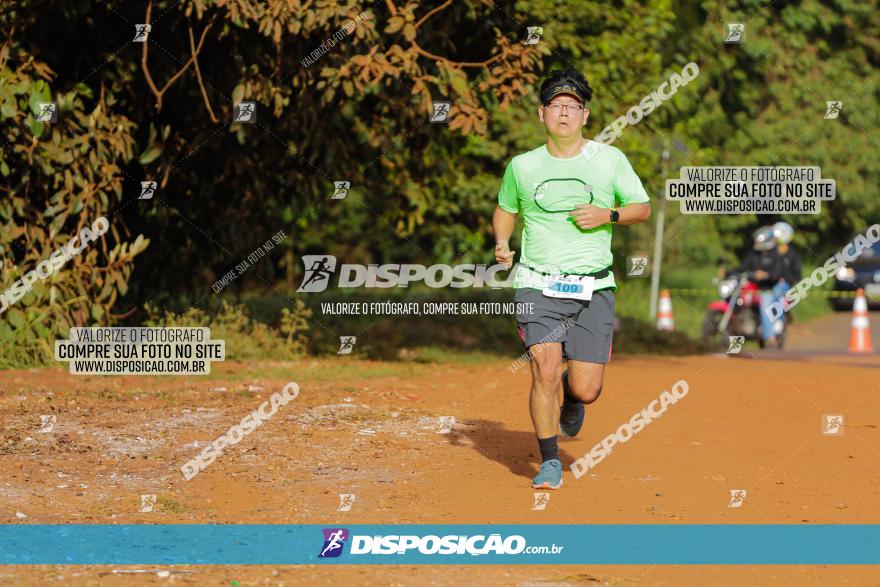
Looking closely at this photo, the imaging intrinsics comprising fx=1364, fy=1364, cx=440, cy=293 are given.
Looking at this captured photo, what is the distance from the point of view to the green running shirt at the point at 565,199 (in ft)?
24.7

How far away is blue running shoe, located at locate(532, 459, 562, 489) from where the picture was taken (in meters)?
7.63

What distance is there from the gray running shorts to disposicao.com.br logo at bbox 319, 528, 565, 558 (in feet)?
4.86

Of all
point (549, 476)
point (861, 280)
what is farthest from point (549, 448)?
point (861, 280)

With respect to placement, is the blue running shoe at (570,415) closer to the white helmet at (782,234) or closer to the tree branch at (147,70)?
the tree branch at (147,70)

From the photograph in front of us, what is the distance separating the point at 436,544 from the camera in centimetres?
644

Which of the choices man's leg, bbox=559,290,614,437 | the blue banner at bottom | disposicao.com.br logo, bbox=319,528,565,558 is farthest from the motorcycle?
disposicao.com.br logo, bbox=319,528,565,558

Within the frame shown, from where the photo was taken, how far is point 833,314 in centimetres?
3253

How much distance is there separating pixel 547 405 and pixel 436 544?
150 cm

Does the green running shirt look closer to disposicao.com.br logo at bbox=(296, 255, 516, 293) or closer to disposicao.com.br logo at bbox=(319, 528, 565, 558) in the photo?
disposicao.com.br logo at bbox=(319, 528, 565, 558)

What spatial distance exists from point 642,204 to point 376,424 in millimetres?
3210

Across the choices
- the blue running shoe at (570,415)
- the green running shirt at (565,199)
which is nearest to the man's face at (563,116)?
the green running shirt at (565,199)

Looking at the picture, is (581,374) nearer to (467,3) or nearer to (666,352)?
(467,3)

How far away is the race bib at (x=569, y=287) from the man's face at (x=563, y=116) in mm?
788

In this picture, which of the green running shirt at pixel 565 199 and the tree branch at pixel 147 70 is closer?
the green running shirt at pixel 565 199
